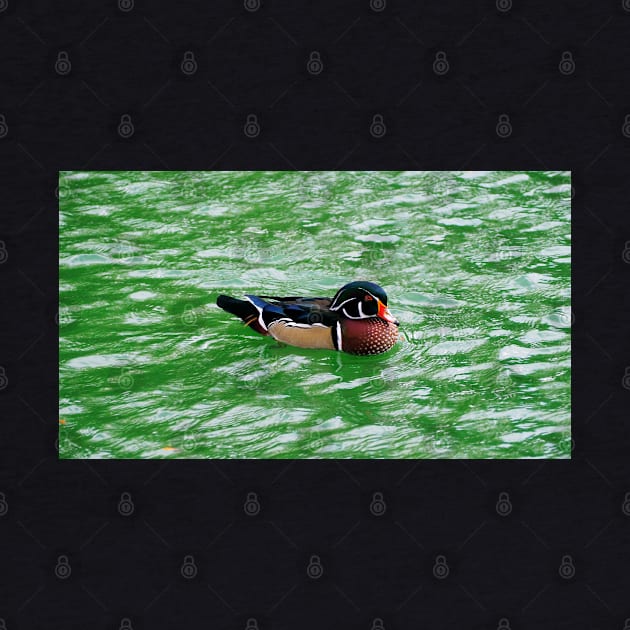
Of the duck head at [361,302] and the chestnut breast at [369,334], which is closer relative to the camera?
the duck head at [361,302]

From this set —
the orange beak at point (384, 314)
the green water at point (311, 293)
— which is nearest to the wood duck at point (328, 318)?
the orange beak at point (384, 314)

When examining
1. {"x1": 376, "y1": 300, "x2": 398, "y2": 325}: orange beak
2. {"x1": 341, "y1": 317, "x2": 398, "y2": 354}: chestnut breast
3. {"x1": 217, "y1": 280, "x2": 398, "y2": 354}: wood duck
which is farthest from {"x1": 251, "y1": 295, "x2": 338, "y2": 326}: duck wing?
{"x1": 376, "y1": 300, "x2": 398, "y2": 325}: orange beak

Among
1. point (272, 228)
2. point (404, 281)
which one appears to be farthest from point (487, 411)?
point (272, 228)

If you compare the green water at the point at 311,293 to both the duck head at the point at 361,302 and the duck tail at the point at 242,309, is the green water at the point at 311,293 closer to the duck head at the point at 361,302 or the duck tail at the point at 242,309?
the duck tail at the point at 242,309

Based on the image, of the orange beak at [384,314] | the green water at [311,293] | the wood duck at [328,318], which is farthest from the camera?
the wood duck at [328,318]

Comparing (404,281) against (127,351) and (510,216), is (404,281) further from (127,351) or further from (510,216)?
(127,351)

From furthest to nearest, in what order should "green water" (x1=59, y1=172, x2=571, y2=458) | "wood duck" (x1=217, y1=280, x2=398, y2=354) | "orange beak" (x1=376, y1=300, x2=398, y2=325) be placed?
1. "wood duck" (x1=217, y1=280, x2=398, y2=354)
2. "orange beak" (x1=376, y1=300, x2=398, y2=325)
3. "green water" (x1=59, y1=172, x2=571, y2=458)

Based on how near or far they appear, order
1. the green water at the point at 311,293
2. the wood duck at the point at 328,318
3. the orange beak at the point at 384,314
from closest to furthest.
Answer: the green water at the point at 311,293
the orange beak at the point at 384,314
the wood duck at the point at 328,318

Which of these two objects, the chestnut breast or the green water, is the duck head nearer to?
the chestnut breast
